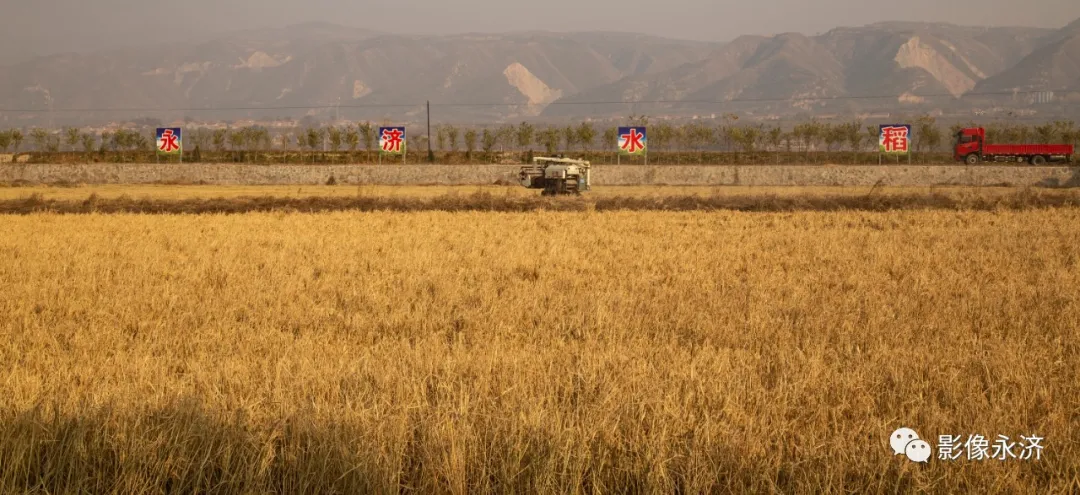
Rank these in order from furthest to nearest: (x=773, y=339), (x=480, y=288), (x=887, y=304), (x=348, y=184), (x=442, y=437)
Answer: (x=348, y=184) → (x=480, y=288) → (x=887, y=304) → (x=773, y=339) → (x=442, y=437)

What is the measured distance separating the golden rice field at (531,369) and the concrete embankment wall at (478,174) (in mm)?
45196

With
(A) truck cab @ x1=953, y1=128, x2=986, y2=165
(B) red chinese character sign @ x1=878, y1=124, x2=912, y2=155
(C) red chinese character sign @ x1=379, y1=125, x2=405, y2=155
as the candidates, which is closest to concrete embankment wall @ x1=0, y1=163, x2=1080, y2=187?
(C) red chinese character sign @ x1=379, y1=125, x2=405, y2=155

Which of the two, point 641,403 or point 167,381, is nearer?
point 641,403

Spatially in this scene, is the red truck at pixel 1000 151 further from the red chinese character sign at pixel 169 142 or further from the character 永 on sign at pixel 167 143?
Result: the character 永 on sign at pixel 167 143

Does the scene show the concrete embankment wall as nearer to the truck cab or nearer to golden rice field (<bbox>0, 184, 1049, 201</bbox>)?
the truck cab

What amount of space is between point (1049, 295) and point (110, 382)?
1117 cm

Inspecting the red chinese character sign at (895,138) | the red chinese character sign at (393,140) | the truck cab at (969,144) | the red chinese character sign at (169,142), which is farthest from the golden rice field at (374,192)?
the red chinese character sign at (393,140)

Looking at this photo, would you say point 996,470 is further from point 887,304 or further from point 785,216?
point 785,216

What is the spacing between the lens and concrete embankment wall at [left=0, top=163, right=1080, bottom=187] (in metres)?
61.6

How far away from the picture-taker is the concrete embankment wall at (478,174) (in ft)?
202

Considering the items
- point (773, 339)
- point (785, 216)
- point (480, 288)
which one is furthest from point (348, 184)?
point (773, 339)

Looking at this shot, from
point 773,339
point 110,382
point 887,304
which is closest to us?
point 110,382

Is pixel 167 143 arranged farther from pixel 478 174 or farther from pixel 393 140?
pixel 478 174

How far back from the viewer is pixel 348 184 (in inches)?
2404
